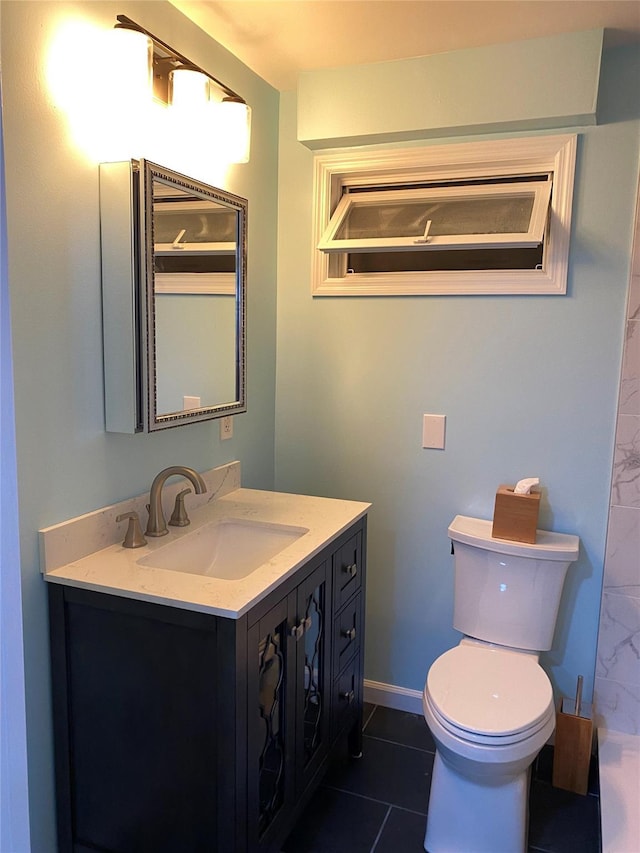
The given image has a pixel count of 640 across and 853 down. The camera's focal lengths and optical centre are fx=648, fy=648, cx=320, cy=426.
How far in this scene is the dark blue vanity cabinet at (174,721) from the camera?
142 cm

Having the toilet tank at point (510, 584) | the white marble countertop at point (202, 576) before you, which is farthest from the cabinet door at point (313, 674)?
the toilet tank at point (510, 584)

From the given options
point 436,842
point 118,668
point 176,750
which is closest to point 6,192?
point 118,668

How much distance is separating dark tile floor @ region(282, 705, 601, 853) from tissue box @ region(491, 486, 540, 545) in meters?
0.82

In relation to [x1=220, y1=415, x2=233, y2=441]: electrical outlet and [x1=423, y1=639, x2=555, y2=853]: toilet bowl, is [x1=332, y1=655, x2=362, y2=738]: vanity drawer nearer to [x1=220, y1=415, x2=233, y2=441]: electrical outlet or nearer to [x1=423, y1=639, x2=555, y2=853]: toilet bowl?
[x1=423, y1=639, x2=555, y2=853]: toilet bowl

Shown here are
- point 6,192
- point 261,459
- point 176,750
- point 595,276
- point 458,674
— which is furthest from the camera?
point 261,459

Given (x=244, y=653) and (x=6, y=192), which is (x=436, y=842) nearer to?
(x=244, y=653)

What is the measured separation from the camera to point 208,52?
2014 millimetres

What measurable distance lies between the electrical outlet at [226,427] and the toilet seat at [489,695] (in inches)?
40.2

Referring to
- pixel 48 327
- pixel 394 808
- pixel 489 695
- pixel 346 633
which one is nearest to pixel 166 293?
pixel 48 327

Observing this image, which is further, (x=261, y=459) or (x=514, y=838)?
(x=261, y=459)

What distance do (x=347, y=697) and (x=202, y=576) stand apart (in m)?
0.83

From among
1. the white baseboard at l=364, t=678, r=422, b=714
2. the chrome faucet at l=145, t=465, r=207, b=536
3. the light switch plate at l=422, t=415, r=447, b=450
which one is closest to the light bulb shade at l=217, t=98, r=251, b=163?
the chrome faucet at l=145, t=465, r=207, b=536

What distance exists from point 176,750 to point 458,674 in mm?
851

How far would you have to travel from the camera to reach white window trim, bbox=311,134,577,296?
213cm
